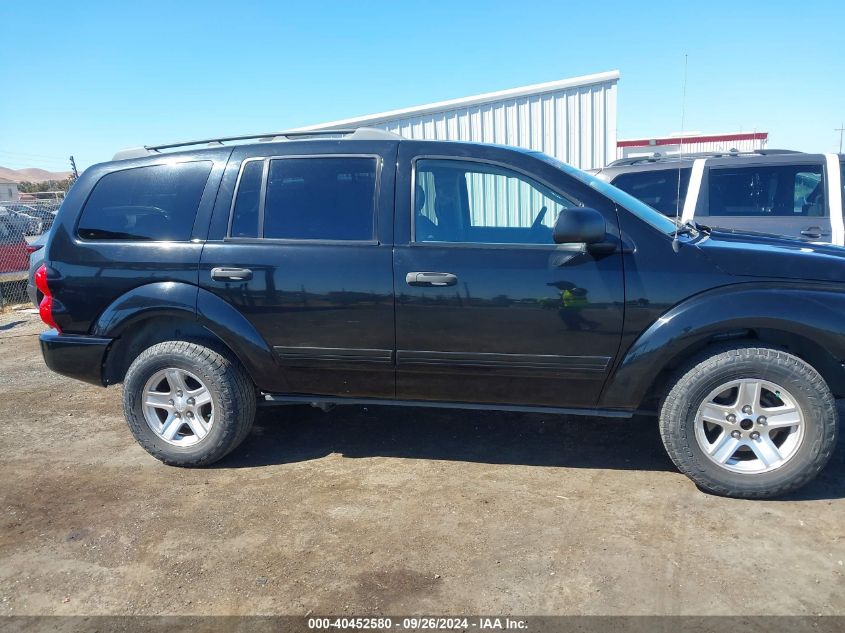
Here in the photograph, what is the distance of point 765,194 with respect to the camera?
574cm

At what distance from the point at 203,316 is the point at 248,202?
2.42ft

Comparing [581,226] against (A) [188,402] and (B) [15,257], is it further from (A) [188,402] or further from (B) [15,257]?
(B) [15,257]

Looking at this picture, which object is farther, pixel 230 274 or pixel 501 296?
pixel 230 274

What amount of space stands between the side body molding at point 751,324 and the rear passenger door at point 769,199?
2604 millimetres

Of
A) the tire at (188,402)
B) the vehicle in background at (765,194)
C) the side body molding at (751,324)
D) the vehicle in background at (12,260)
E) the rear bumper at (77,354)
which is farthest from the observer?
the vehicle in background at (12,260)

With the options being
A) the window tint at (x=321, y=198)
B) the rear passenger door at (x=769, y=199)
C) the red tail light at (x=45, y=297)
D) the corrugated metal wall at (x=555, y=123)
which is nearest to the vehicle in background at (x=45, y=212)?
the corrugated metal wall at (x=555, y=123)

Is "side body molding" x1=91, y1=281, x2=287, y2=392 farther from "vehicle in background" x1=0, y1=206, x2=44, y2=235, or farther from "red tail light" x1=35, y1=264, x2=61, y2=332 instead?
"vehicle in background" x1=0, y1=206, x2=44, y2=235

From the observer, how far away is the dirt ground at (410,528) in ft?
8.70

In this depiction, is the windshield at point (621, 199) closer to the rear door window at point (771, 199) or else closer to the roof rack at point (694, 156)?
the rear door window at point (771, 199)

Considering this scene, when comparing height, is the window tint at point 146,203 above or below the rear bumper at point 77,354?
above

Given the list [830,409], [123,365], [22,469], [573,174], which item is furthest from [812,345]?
[22,469]

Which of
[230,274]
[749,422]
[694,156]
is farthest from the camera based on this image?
[694,156]

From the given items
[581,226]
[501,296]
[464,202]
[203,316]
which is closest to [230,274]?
[203,316]

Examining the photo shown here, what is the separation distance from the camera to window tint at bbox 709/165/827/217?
5637 mm
